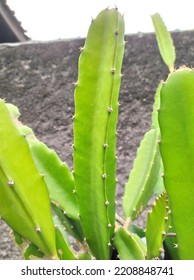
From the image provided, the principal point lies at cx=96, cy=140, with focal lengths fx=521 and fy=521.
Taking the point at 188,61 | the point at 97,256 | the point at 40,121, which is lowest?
the point at 97,256

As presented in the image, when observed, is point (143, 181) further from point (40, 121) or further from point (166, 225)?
point (40, 121)

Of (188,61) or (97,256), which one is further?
(188,61)

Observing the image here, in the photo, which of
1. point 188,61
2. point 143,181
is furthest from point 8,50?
point 143,181

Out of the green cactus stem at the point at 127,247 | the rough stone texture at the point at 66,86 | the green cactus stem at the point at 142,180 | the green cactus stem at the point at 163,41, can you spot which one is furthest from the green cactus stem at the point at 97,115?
the rough stone texture at the point at 66,86

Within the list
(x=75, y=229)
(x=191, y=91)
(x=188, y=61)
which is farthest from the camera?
(x=188, y=61)

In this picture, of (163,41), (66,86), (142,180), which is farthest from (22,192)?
(66,86)

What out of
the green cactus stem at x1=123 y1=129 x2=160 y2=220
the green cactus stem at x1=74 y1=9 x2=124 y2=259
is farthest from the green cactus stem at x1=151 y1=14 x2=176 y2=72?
the green cactus stem at x1=74 y1=9 x2=124 y2=259

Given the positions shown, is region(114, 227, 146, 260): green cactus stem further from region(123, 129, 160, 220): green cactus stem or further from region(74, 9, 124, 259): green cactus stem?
region(123, 129, 160, 220): green cactus stem

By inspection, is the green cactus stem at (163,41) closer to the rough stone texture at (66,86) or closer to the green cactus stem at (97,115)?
the green cactus stem at (97,115)
